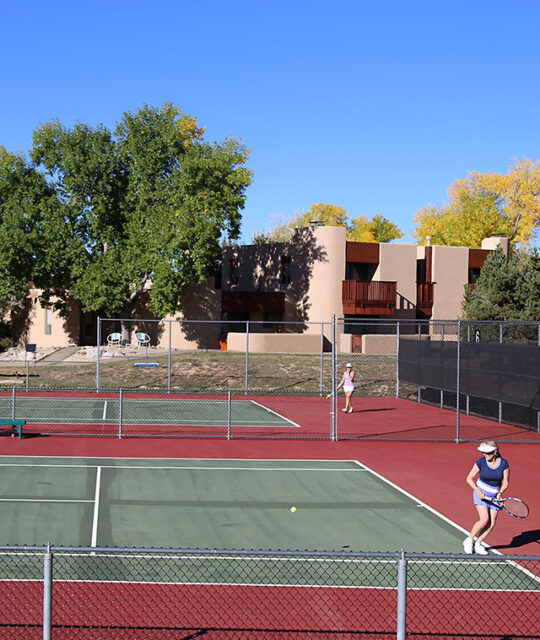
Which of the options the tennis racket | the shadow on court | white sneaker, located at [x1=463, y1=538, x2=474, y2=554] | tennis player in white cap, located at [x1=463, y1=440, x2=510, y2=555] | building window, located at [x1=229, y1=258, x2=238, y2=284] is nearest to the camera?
the tennis racket

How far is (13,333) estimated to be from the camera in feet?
183

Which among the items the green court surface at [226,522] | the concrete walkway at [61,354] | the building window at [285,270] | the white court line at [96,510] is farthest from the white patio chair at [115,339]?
the white court line at [96,510]

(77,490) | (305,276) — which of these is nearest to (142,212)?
(305,276)

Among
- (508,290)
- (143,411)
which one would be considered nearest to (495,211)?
(508,290)

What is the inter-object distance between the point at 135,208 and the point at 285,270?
11626 mm

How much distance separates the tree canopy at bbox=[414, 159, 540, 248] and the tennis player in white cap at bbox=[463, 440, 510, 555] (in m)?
65.7

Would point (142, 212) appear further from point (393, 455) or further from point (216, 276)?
point (393, 455)

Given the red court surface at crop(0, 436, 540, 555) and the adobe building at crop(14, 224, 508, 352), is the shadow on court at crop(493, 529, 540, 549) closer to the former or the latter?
the red court surface at crop(0, 436, 540, 555)

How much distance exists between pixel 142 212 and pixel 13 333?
1603 centimetres

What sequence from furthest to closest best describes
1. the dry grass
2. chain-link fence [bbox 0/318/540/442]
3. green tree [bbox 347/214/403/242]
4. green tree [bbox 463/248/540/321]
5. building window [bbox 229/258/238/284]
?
green tree [bbox 347/214/403/242]
building window [bbox 229/258/238/284]
green tree [bbox 463/248/540/321]
the dry grass
chain-link fence [bbox 0/318/540/442]

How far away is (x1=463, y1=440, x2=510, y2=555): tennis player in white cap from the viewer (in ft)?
35.9

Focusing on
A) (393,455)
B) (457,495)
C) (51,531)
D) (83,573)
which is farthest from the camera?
(393,455)

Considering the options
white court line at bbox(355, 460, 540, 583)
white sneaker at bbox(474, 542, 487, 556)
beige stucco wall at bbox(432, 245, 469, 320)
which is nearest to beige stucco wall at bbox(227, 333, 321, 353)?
beige stucco wall at bbox(432, 245, 469, 320)

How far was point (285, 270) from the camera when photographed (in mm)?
53750
